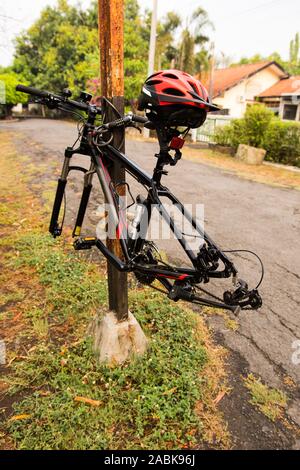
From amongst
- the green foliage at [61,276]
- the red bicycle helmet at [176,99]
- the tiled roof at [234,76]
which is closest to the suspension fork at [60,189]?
the red bicycle helmet at [176,99]

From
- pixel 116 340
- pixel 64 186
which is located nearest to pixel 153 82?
pixel 64 186

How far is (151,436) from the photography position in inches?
101

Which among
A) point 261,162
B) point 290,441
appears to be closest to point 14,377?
point 290,441

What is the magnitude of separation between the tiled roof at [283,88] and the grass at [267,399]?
3055 centimetres

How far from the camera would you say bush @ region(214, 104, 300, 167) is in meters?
14.0

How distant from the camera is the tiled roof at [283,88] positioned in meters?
29.0

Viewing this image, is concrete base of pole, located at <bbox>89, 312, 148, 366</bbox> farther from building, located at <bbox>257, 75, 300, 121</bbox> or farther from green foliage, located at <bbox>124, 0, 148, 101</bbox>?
building, located at <bbox>257, 75, 300, 121</bbox>

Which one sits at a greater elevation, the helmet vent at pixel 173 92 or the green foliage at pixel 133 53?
the green foliage at pixel 133 53

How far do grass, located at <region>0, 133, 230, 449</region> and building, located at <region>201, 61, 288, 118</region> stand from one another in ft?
96.9

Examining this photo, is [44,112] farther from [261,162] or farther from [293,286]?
[293,286]

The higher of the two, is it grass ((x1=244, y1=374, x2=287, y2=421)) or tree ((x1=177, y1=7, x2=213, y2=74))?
tree ((x1=177, y1=7, x2=213, y2=74))

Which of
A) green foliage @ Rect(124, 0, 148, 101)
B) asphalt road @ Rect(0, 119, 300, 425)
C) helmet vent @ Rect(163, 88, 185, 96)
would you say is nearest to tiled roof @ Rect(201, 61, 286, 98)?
green foliage @ Rect(124, 0, 148, 101)

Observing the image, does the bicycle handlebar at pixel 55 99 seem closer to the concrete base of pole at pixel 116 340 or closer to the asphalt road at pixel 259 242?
the concrete base of pole at pixel 116 340

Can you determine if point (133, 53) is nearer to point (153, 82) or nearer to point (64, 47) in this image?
point (64, 47)
